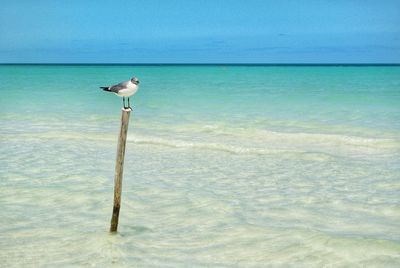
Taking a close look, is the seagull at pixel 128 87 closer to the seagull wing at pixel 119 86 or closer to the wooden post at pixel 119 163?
the seagull wing at pixel 119 86

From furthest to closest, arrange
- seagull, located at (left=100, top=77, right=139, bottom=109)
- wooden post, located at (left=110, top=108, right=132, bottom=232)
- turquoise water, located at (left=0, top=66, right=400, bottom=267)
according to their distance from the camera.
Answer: seagull, located at (left=100, top=77, right=139, bottom=109), wooden post, located at (left=110, top=108, right=132, bottom=232), turquoise water, located at (left=0, top=66, right=400, bottom=267)

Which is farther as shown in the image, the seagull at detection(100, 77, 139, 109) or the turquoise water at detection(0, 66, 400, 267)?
the seagull at detection(100, 77, 139, 109)

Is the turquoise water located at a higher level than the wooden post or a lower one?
lower

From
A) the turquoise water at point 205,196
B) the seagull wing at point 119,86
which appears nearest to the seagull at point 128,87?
the seagull wing at point 119,86

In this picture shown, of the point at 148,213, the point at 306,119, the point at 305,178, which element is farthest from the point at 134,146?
the point at 306,119

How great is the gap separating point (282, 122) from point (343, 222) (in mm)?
14037

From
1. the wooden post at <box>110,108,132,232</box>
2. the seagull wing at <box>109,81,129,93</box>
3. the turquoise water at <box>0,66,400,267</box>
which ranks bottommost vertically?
the turquoise water at <box>0,66,400,267</box>

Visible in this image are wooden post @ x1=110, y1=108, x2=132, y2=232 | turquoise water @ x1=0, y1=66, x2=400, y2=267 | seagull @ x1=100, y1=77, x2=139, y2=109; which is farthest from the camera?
seagull @ x1=100, y1=77, x2=139, y2=109

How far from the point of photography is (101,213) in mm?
8742

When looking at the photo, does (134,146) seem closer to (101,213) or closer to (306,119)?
(101,213)

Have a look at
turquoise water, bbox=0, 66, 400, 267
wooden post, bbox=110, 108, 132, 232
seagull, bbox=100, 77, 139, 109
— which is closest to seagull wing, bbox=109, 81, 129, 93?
seagull, bbox=100, 77, 139, 109

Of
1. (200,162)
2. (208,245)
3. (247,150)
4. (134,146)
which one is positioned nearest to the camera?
(208,245)

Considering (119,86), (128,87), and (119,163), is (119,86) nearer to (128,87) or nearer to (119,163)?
A: (128,87)

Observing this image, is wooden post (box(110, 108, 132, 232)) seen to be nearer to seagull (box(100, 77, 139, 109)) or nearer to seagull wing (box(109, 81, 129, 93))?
seagull (box(100, 77, 139, 109))
